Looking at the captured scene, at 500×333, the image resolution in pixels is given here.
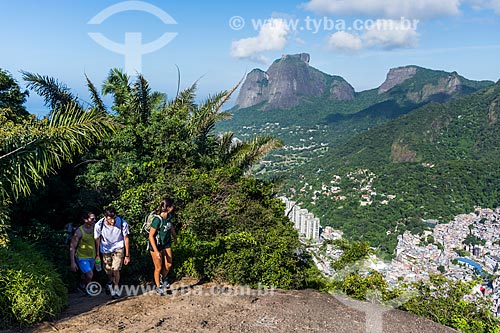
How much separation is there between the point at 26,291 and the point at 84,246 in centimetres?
103

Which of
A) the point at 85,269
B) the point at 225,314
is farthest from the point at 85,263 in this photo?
the point at 225,314

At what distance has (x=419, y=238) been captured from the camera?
29.0 metres

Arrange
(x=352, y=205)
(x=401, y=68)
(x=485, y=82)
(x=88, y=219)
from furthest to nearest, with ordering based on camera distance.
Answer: (x=401, y=68)
(x=485, y=82)
(x=352, y=205)
(x=88, y=219)

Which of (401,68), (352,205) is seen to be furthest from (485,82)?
(352,205)

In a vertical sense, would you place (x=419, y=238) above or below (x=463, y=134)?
below

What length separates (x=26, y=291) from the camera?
332cm

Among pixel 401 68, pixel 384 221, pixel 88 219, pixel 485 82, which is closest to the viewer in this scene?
pixel 88 219

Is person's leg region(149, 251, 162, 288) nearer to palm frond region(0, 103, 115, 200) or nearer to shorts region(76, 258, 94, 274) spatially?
shorts region(76, 258, 94, 274)

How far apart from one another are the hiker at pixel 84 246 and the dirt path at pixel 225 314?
344 millimetres

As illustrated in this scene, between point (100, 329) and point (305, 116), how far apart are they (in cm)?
10152

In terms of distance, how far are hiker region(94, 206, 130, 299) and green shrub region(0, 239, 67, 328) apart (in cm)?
51

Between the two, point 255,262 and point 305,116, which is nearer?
point 255,262

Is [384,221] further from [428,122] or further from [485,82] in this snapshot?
[485,82]

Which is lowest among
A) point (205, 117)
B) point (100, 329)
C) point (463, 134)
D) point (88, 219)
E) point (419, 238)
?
point (419, 238)
